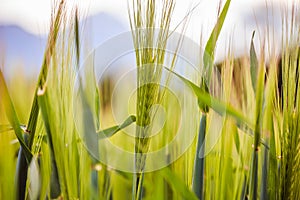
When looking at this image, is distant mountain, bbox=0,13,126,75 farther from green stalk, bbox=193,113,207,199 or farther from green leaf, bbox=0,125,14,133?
green stalk, bbox=193,113,207,199

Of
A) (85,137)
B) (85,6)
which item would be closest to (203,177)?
(85,137)

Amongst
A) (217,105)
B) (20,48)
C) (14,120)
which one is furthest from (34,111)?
(217,105)

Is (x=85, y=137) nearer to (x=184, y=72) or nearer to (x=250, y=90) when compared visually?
(x=184, y=72)

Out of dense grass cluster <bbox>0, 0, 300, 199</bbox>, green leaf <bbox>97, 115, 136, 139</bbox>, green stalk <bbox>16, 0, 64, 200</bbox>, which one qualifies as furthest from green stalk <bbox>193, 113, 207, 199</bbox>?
green stalk <bbox>16, 0, 64, 200</bbox>

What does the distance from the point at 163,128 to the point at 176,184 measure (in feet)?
0.29

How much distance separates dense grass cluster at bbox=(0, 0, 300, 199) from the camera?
0.56 meters

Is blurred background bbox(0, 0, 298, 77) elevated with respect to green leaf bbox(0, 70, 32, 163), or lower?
elevated

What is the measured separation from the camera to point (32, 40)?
64cm

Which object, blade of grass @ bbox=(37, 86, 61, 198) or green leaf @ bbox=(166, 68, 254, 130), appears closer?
blade of grass @ bbox=(37, 86, 61, 198)

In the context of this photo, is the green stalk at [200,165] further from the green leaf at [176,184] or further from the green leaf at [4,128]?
the green leaf at [4,128]

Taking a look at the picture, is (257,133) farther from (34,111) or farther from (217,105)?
(34,111)

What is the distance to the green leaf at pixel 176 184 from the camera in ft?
2.00

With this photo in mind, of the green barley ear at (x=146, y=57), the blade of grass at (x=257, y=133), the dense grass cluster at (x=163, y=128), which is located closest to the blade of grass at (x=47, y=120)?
the dense grass cluster at (x=163, y=128)

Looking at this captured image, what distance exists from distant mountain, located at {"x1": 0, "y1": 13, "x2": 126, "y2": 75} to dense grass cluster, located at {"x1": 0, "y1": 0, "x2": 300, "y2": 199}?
23mm
